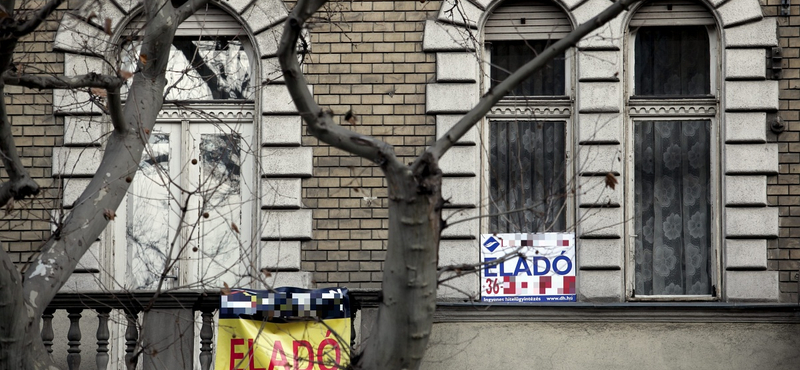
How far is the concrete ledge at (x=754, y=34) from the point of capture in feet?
34.8

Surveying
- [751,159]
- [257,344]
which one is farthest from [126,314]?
[751,159]

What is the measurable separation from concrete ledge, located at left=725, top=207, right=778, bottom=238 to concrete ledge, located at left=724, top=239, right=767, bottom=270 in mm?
61

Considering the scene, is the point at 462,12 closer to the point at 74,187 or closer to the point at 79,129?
the point at 79,129

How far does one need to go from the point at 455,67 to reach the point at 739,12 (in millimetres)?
2943

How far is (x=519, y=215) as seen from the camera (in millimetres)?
11000

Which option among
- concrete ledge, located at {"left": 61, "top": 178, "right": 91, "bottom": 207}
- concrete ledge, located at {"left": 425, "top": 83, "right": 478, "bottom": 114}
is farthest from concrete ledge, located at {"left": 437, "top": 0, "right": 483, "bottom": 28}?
concrete ledge, located at {"left": 61, "top": 178, "right": 91, "bottom": 207}

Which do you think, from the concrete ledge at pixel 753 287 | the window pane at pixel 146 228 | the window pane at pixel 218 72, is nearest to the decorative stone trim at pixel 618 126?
the concrete ledge at pixel 753 287

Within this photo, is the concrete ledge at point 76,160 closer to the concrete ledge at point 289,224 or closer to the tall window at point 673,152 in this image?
the concrete ledge at point 289,224

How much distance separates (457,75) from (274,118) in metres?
1.93

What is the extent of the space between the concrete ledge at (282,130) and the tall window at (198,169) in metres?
0.30

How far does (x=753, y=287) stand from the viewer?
10398mm

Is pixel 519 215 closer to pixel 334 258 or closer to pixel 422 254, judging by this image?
pixel 334 258

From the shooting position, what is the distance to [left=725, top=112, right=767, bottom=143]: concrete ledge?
1052 cm

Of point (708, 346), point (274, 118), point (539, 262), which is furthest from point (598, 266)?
point (274, 118)
